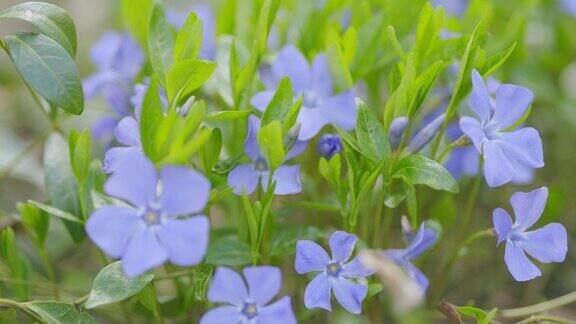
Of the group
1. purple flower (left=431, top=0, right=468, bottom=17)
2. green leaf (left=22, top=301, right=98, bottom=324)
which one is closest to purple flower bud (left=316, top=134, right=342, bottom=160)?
green leaf (left=22, top=301, right=98, bottom=324)

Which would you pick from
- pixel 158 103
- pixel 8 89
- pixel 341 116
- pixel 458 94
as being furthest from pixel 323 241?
pixel 8 89

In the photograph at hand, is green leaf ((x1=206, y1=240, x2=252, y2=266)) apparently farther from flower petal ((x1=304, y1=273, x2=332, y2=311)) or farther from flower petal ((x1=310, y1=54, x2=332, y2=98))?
flower petal ((x1=310, y1=54, x2=332, y2=98))

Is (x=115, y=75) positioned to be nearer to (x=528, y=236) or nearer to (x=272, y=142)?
(x=272, y=142)

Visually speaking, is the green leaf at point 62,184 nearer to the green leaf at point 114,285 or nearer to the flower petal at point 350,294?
the green leaf at point 114,285

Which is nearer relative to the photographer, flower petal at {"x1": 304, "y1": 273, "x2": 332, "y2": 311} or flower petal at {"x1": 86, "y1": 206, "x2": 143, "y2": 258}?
flower petal at {"x1": 86, "y1": 206, "x2": 143, "y2": 258}

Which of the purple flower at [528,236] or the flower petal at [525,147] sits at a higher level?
the flower petal at [525,147]

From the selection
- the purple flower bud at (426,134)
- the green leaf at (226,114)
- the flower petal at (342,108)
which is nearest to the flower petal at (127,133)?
the green leaf at (226,114)
